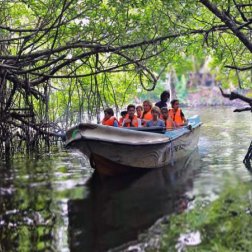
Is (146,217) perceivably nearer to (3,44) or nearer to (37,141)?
(3,44)

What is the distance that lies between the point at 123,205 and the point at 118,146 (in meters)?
1.63

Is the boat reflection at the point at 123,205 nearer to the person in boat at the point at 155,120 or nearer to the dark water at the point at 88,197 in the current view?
the dark water at the point at 88,197

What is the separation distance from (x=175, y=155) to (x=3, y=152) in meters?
3.75

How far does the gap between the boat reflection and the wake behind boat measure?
0.21 metres

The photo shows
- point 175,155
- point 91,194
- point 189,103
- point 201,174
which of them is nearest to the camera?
point 91,194

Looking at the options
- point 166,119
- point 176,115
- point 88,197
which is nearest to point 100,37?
point 166,119

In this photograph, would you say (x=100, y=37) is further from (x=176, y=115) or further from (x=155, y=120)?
(x=176, y=115)

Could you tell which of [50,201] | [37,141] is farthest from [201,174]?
[37,141]

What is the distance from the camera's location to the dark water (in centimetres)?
559

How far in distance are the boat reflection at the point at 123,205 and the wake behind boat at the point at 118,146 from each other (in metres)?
0.21

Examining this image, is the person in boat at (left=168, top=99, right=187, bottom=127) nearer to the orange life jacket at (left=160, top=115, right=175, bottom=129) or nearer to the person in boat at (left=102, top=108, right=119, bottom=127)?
the orange life jacket at (left=160, top=115, right=175, bottom=129)

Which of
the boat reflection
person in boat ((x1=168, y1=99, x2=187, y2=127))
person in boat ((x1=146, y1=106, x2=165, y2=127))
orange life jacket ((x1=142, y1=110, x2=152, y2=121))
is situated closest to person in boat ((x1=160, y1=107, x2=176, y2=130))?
orange life jacket ((x1=142, y1=110, x2=152, y2=121))

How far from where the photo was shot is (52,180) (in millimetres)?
8852

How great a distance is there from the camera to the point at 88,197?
7559mm
